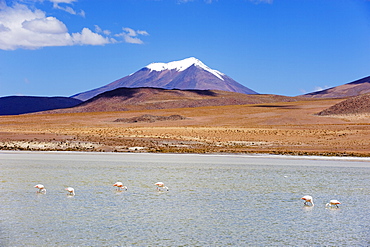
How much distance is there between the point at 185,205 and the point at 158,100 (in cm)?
15108

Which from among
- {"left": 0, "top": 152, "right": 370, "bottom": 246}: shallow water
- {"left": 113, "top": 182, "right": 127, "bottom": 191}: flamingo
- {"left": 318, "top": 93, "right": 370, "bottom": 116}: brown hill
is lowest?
{"left": 0, "top": 152, "right": 370, "bottom": 246}: shallow water

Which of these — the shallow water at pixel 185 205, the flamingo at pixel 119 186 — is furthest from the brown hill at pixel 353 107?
the flamingo at pixel 119 186

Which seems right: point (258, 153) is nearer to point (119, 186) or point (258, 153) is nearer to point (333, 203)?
point (119, 186)

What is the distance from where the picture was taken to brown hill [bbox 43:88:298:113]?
151375mm

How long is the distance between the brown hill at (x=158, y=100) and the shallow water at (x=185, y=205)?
120883 mm

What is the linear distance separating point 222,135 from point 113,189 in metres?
30.9

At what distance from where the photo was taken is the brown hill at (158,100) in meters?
151

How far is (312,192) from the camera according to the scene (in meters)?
18.4

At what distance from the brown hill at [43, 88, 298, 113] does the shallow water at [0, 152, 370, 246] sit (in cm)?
12088

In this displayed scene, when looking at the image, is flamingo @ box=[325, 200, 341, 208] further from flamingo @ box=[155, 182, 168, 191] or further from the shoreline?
the shoreline

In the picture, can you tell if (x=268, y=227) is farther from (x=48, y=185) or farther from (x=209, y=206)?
(x=48, y=185)

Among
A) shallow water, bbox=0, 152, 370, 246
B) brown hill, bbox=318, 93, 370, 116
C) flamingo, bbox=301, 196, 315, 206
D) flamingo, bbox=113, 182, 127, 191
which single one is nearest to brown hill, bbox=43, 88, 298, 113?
brown hill, bbox=318, 93, 370, 116

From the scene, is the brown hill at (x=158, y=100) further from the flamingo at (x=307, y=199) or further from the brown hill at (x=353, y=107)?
the flamingo at (x=307, y=199)

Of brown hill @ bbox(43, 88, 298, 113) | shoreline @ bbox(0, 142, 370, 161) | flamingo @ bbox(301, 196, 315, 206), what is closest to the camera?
flamingo @ bbox(301, 196, 315, 206)
